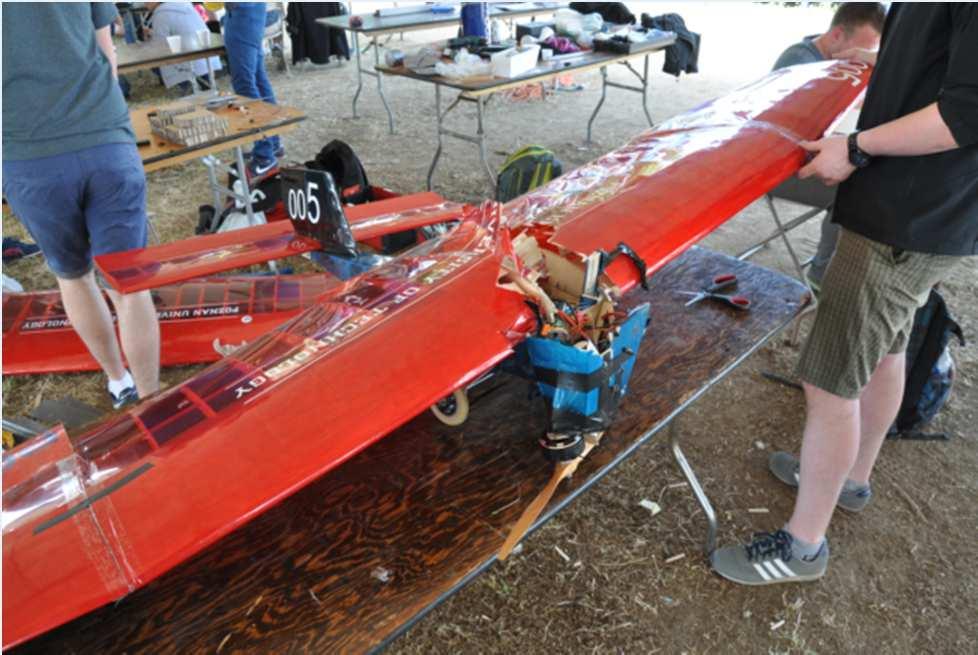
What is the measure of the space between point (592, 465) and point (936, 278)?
96 centimetres

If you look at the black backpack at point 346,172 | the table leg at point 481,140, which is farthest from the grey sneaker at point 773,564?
the table leg at point 481,140

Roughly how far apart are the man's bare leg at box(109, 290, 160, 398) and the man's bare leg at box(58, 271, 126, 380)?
0.08 metres

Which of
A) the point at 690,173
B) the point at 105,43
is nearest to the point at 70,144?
the point at 105,43

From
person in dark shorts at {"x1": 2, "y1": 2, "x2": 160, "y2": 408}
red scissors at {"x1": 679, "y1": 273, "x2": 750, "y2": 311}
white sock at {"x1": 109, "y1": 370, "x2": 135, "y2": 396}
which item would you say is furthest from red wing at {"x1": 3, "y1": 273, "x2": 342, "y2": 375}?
red scissors at {"x1": 679, "y1": 273, "x2": 750, "y2": 311}

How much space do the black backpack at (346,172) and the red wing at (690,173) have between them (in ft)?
4.85

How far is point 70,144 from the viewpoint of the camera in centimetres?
207

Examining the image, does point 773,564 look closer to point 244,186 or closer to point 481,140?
point 244,186

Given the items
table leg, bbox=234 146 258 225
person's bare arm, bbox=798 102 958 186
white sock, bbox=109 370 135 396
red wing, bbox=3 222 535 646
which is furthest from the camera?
table leg, bbox=234 146 258 225

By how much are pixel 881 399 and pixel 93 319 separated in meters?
2.79

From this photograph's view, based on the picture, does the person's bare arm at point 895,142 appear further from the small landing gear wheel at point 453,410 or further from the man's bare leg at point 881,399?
the small landing gear wheel at point 453,410

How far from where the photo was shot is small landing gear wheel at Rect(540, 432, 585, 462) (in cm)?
143

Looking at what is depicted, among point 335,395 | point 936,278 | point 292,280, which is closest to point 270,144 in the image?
point 292,280

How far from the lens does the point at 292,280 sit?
3.36 meters

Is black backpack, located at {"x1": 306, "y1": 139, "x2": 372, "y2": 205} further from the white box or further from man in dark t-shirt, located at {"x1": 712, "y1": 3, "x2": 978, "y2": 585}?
man in dark t-shirt, located at {"x1": 712, "y1": 3, "x2": 978, "y2": 585}
